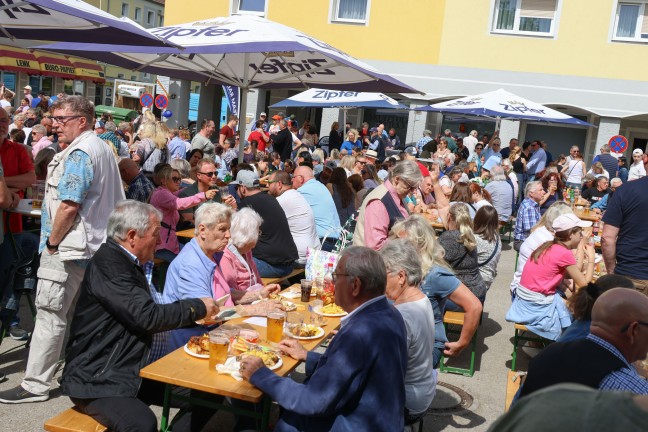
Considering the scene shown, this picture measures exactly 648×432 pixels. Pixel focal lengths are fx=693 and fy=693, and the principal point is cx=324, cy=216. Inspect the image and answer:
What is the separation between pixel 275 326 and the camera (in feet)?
13.1

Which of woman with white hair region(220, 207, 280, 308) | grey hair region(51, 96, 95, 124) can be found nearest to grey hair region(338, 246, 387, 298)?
woman with white hair region(220, 207, 280, 308)

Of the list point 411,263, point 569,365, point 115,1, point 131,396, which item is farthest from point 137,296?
point 115,1

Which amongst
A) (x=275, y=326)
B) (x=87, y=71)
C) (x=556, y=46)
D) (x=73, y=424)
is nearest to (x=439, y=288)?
(x=275, y=326)

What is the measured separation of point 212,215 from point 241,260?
76 centimetres

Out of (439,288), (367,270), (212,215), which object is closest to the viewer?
(367,270)

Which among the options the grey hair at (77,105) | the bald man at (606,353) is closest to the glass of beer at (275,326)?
the bald man at (606,353)

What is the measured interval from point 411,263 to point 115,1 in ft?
177

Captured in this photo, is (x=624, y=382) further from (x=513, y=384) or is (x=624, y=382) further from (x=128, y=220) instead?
(x=128, y=220)

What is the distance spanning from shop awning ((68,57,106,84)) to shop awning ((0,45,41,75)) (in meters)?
3.73

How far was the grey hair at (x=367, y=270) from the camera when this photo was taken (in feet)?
10.2

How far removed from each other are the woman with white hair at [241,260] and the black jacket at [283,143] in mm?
10425

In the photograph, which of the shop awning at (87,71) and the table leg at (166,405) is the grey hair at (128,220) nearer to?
the table leg at (166,405)

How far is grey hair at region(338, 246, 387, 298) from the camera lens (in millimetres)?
3113

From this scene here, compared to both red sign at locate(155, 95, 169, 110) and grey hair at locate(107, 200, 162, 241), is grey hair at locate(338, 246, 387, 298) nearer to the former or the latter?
grey hair at locate(107, 200, 162, 241)
